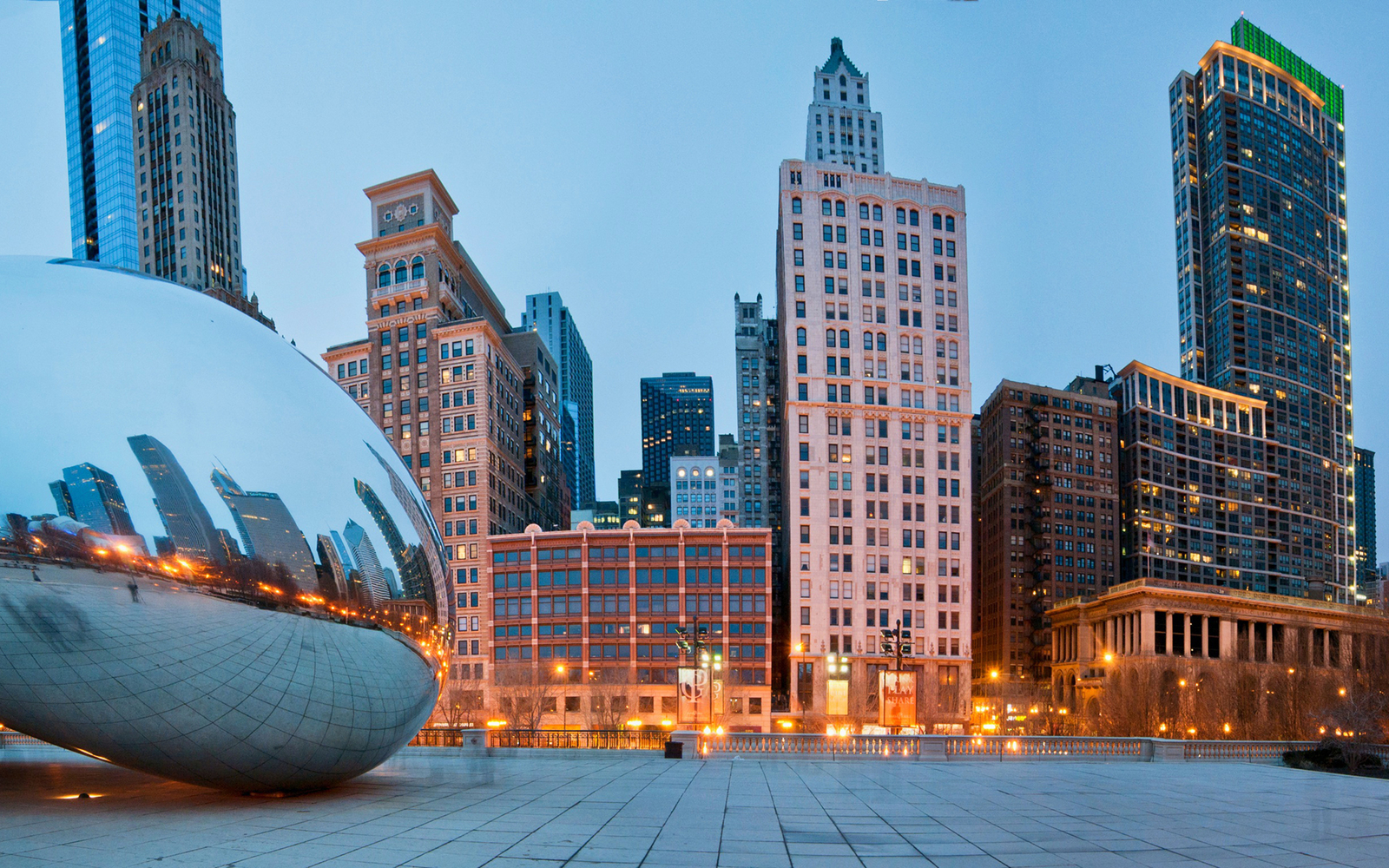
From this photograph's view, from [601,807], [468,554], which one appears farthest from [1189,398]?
[601,807]

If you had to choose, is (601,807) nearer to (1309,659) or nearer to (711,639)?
(711,639)

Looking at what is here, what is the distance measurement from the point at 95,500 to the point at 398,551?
3.67m

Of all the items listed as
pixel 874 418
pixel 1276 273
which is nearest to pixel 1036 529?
pixel 874 418

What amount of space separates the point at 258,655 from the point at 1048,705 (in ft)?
311

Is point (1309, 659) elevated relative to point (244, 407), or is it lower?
lower

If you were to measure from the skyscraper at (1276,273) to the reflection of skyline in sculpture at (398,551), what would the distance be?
590 feet

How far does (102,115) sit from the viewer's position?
130 m

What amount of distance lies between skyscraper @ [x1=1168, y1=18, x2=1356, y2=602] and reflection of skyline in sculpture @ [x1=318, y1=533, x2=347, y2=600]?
594ft

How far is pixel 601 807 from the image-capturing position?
47.0ft

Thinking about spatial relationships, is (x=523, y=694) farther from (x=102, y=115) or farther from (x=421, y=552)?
(x=102, y=115)

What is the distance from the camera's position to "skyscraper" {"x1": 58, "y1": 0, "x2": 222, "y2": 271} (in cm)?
12544

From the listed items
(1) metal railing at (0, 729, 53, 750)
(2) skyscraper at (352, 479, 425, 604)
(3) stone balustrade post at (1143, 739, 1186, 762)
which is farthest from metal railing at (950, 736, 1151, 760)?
(1) metal railing at (0, 729, 53, 750)

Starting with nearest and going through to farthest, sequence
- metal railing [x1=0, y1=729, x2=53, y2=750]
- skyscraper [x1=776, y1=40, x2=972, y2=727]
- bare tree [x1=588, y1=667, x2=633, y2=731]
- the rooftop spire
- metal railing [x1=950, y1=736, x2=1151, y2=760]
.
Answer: metal railing [x1=0, y1=729, x2=53, y2=750] < metal railing [x1=950, y1=736, x2=1151, y2=760] < bare tree [x1=588, y1=667, x2=633, y2=731] < skyscraper [x1=776, y1=40, x2=972, y2=727] < the rooftop spire

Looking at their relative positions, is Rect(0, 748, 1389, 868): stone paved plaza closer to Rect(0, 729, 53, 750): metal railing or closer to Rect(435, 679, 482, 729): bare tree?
Rect(0, 729, 53, 750): metal railing
